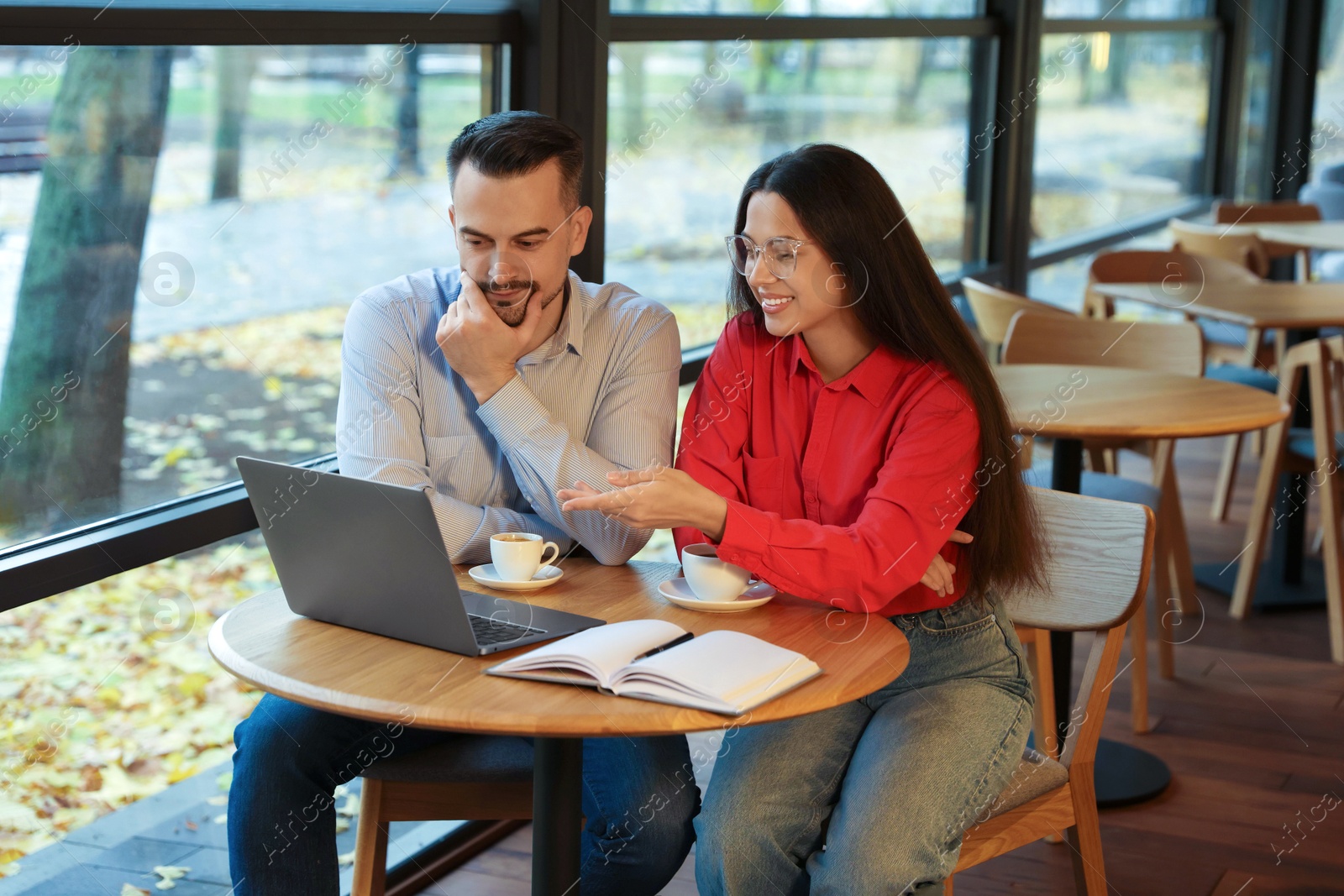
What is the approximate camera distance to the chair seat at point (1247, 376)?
13.6ft

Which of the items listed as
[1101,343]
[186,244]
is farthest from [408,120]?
[1101,343]

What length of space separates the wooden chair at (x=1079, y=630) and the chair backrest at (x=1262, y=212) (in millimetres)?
4101

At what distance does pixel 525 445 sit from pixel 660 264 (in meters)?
1.56

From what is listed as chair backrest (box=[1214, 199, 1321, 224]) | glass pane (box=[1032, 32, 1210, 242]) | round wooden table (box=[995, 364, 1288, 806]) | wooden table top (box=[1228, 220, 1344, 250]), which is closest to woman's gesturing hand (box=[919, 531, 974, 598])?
round wooden table (box=[995, 364, 1288, 806])

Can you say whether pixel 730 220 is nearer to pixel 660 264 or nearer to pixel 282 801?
pixel 660 264

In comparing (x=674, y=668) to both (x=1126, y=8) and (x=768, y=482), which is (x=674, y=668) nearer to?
(x=768, y=482)

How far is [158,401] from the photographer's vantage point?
2023mm

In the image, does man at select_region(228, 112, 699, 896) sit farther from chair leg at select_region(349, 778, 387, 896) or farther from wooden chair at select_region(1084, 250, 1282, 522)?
wooden chair at select_region(1084, 250, 1282, 522)

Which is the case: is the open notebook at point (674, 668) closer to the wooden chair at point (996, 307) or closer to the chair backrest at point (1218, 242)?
the wooden chair at point (996, 307)

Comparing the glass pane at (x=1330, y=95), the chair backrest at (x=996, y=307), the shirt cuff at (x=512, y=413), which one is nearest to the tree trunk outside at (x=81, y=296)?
the shirt cuff at (x=512, y=413)

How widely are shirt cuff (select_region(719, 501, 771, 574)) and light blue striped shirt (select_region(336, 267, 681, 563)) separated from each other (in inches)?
10.1

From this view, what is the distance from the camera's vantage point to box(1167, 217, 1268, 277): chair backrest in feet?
16.9

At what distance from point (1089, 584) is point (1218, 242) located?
3650 millimetres

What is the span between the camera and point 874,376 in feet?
6.12
